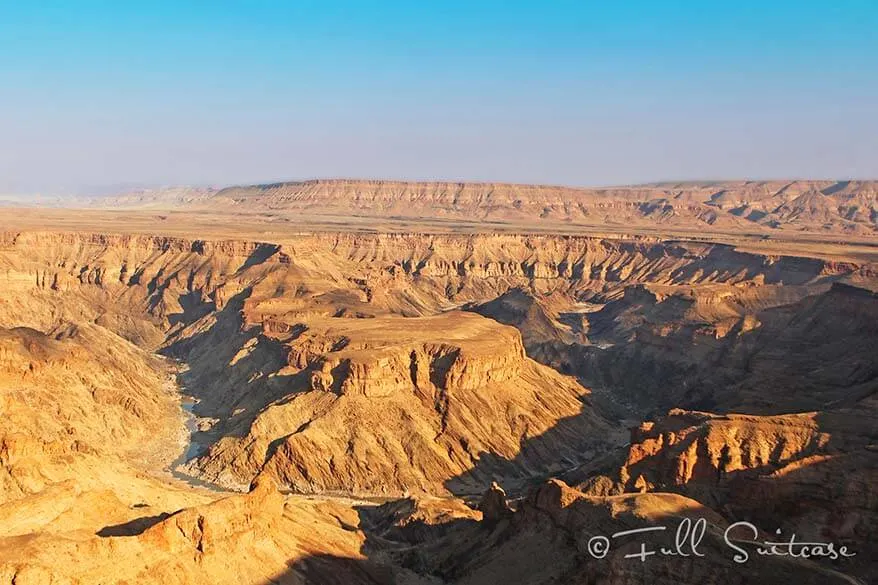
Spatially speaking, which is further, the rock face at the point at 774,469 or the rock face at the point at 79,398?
the rock face at the point at 79,398

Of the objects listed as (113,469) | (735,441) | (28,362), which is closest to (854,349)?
(735,441)

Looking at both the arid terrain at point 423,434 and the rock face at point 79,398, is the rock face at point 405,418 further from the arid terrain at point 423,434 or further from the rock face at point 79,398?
the rock face at point 79,398

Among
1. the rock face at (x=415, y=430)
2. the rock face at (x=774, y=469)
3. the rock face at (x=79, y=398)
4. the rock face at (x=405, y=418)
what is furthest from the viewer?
the rock face at (x=79, y=398)

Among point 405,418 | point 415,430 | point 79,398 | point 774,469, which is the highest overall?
point 774,469

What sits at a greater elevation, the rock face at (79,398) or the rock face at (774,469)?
the rock face at (774,469)

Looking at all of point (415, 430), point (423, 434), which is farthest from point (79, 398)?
point (423, 434)

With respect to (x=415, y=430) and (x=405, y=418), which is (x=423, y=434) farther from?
(x=405, y=418)

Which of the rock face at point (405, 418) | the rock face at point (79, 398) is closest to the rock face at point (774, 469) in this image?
the rock face at point (405, 418)

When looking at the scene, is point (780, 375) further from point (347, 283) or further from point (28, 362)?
point (347, 283)
